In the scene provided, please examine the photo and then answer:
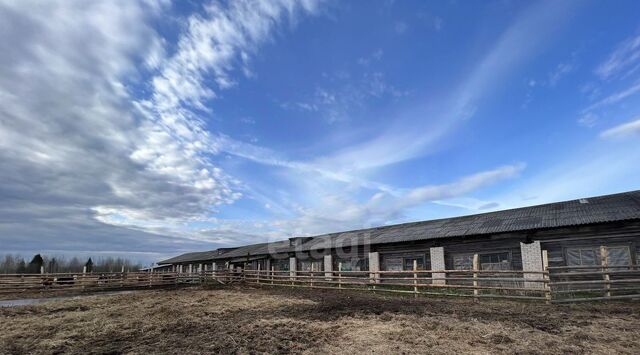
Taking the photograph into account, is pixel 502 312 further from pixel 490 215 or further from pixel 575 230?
pixel 490 215

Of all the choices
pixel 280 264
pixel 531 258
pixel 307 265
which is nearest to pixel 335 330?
pixel 531 258

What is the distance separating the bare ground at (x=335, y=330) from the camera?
766 centimetres

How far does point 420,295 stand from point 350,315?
26.1ft

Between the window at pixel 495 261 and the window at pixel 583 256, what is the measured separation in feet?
9.28

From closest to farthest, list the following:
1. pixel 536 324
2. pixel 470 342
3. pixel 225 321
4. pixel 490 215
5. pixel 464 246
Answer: pixel 470 342 < pixel 536 324 < pixel 225 321 < pixel 464 246 < pixel 490 215

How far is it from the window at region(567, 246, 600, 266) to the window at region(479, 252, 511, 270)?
9.28ft

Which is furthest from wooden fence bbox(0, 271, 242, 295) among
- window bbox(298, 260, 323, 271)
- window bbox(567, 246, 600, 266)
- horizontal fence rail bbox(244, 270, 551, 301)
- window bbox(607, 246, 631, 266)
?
window bbox(607, 246, 631, 266)

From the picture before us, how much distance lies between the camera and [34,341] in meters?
8.68

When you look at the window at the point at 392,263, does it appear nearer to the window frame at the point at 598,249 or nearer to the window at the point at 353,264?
the window at the point at 353,264

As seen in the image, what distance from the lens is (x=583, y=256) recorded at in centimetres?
1739

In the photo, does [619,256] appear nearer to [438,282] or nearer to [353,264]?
[438,282]

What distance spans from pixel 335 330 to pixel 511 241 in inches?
558

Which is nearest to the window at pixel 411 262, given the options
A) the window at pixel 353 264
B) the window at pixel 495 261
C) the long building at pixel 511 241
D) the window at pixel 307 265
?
the long building at pixel 511 241

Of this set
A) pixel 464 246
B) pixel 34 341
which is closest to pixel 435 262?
pixel 464 246
